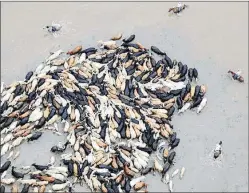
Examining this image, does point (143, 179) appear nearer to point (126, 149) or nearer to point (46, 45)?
point (126, 149)

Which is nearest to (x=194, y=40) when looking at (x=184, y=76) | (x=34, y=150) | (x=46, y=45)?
(x=184, y=76)

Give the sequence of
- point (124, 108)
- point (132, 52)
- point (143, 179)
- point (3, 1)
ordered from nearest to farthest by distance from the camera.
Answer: point (143, 179) → point (124, 108) → point (132, 52) → point (3, 1)

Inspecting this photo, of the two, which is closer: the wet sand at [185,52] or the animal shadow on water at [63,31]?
the wet sand at [185,52]

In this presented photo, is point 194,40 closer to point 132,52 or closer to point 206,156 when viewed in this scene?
point 132,52

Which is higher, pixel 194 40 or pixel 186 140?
pixel 194 40

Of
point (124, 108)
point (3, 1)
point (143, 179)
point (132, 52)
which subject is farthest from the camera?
point (3, 1)

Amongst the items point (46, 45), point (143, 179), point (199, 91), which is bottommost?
point (143, 179)

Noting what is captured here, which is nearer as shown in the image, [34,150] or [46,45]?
[34,150]

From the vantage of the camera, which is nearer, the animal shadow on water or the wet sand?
the wet sand
